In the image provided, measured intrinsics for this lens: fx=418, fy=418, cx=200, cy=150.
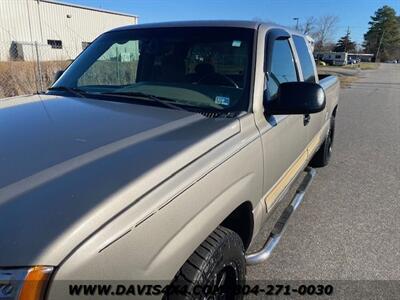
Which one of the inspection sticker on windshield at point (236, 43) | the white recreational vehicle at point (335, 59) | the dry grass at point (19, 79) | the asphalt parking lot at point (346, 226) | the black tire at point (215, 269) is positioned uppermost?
the inspection sticker on windshield at point (236, 43)

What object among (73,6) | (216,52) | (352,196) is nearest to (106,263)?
(216,52)

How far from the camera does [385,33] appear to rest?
121m

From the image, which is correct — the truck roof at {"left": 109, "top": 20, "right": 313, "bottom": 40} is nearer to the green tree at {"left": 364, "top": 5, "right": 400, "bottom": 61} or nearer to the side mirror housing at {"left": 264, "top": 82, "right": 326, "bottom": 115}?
the side mirror housing at {"left": 264, "top": 82, "right": 326, "bottom": 115}

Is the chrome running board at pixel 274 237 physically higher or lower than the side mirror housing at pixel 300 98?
lower

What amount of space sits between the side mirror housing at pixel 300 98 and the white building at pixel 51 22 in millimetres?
29628

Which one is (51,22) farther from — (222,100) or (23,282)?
(23,282)

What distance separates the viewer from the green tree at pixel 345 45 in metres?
117

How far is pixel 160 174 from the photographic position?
1688mm

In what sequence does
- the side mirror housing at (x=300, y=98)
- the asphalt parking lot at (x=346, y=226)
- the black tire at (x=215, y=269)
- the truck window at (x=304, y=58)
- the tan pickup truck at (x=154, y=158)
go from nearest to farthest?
1. the tan pickup truck at (x=154, y=158)
2. the black tire at (x=215, y=269)
3. the side mirror housing at (x=300, y=98)
4. the asphalt parking lot at (x=346, y=226)
5. the truck window at (x=304, y=58)

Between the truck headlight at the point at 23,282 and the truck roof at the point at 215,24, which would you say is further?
the truck roof at the point at 215,24

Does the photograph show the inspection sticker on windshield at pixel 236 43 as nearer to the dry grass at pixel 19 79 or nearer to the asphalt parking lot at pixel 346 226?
the asphalt parking lot at pixel 346 226

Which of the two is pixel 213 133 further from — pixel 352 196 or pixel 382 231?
pixel 352 196

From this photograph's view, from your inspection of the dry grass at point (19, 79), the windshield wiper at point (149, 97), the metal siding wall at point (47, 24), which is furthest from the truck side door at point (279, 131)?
the metal siding wall at point (47, 24)

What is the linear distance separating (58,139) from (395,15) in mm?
139031
